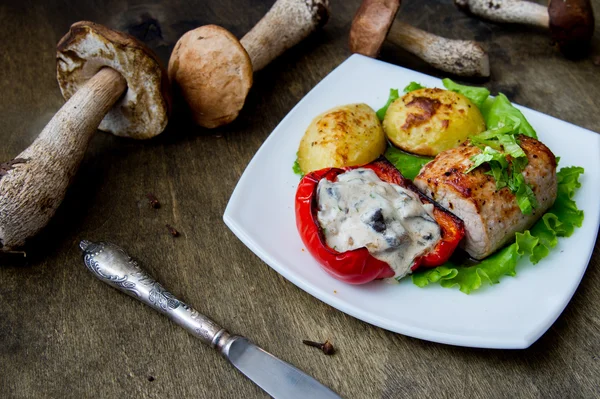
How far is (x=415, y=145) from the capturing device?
9.04 feet

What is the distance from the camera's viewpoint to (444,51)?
3.44 meters

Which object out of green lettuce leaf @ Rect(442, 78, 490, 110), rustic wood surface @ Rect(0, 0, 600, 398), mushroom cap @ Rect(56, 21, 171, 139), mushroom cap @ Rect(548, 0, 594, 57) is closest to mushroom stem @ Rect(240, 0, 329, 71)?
rustic wood surface @ Rect(0, 0, 600, 398)

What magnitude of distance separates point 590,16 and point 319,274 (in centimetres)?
229

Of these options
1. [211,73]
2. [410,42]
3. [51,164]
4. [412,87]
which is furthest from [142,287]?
[410,42]

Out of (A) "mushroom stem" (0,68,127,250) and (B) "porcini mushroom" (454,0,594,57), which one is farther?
(B) "porcini mushroom" (454,0,594,57)

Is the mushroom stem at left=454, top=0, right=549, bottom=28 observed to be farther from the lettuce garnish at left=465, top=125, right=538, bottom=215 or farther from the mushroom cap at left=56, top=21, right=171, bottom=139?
the mushroom cap at left=56, top=21, right=171, bottom=139

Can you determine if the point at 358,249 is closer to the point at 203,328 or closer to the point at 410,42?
the point at 203,328

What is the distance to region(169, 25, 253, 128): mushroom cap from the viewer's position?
293 cm

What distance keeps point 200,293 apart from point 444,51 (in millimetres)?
2037

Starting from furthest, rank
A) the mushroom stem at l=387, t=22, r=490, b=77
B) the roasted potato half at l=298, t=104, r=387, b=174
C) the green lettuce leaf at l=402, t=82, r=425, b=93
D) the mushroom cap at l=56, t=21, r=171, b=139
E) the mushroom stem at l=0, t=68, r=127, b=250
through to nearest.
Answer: the mushroom stem at l=387, t=22, r=490, b=77
the green lettuce leaf at l=402, t=82, r=425, b=93
the mushroom cap at l=56, t=21, r=171, b=139
the roasted potato half at l=298, t=104, r=387, b=174
the mushroom stem at l=0, t=68, r=127, b=250

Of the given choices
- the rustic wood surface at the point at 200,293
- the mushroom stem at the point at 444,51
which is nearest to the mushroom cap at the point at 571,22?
the rustic wood surface at the point at 200,293

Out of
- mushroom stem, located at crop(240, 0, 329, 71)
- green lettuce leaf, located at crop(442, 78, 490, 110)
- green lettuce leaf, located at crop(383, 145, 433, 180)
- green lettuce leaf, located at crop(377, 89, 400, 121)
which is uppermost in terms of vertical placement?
mushroom stem, located at crop(240, 0, 329, 71)

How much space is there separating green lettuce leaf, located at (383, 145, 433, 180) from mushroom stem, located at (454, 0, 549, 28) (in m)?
1.51

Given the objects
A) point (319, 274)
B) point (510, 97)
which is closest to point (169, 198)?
point (319, 274)
